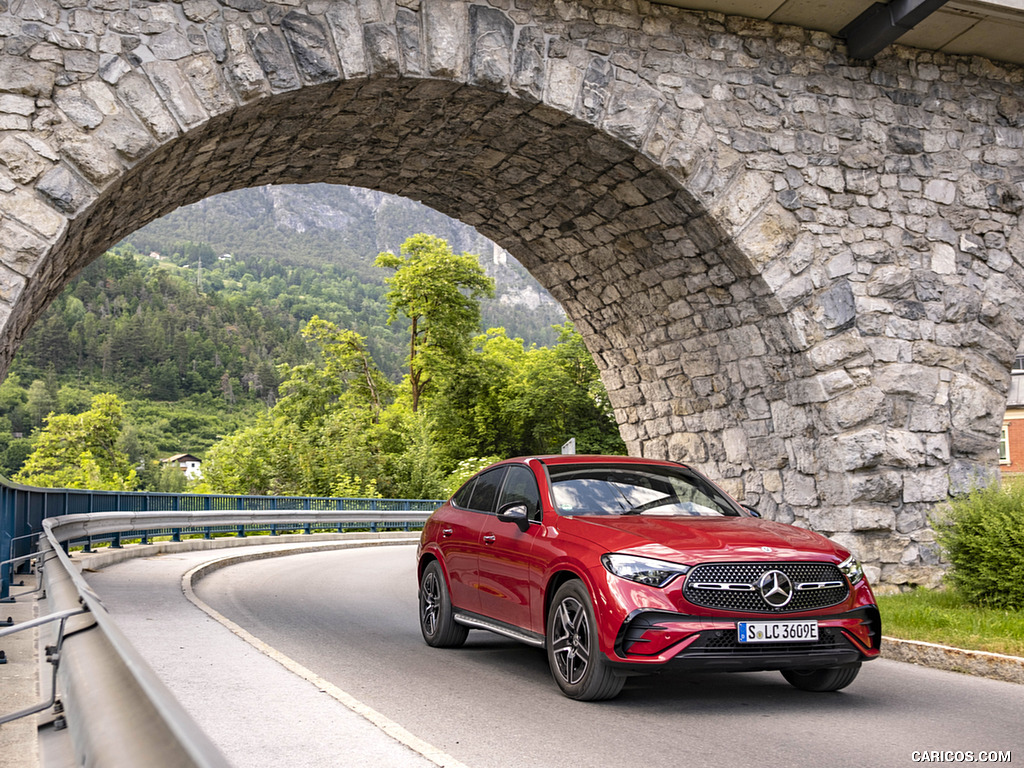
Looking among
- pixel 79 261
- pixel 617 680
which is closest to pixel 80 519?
pixel 79 261

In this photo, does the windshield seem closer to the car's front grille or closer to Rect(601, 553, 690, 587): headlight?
Rect(601, 553, 690, 587): headlight

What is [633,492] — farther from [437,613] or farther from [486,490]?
[437,613]

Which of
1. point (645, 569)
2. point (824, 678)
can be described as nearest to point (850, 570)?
point (824, 678)

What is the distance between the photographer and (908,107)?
12430 mm

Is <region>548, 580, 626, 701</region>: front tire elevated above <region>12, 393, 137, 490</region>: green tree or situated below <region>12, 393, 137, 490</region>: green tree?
below

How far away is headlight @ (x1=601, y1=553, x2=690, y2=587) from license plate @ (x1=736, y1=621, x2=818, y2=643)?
48 cm

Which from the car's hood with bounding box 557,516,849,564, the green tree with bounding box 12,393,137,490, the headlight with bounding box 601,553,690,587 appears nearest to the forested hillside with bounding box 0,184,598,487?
the green tree with bounding box 12,393,137,490

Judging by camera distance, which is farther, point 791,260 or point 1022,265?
point 1022,265

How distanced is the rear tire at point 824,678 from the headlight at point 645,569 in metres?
1.35

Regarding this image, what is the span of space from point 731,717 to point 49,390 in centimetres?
10189

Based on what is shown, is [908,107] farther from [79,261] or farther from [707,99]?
[79,261]

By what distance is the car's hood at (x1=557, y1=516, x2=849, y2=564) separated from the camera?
19.4ft

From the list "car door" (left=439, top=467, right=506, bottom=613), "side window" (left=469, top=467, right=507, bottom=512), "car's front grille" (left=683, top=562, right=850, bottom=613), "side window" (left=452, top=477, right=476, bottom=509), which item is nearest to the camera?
"car's front grille" (left=683, top=562, right=850, bottom=613)

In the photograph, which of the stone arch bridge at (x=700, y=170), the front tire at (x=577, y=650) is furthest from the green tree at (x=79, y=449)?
the front tire at (x=577, y=650)
